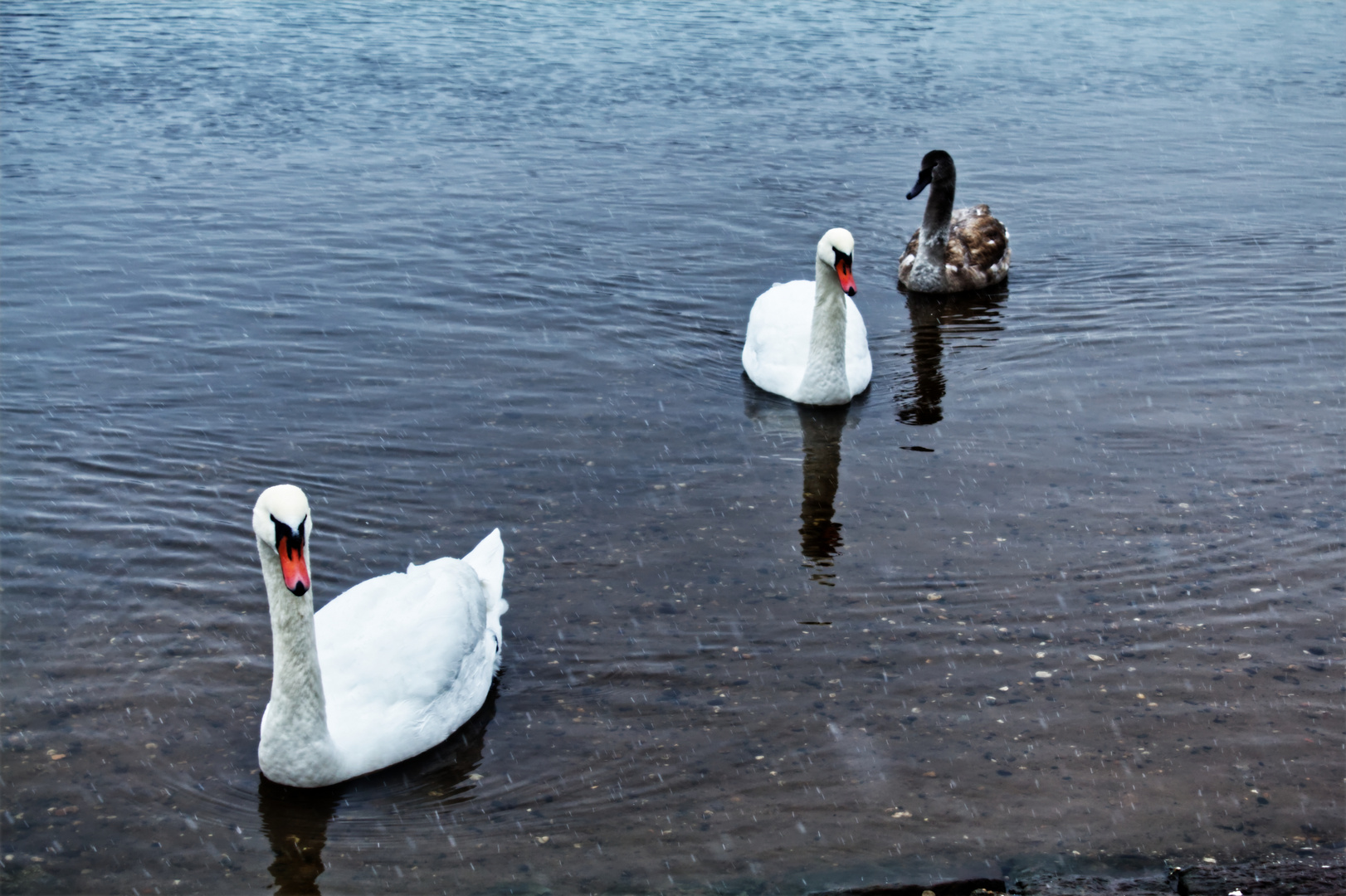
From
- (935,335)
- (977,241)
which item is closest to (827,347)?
(935,335)

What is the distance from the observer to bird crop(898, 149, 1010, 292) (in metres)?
13.7

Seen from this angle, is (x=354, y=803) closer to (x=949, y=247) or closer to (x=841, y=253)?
(x=841, y=253)

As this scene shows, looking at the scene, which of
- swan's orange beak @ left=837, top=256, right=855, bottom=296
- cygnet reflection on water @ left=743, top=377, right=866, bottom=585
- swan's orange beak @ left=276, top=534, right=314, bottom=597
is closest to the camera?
swan's orange beak @ left=276, top=534, right=314, bottom=597

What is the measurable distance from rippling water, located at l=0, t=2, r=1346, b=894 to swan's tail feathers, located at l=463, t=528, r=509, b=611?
0.29 meters

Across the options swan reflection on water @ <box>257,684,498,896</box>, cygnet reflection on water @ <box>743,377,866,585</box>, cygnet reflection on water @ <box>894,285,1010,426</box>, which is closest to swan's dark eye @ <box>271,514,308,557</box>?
swan reflection on water @ <box>257,684,498,896</box>

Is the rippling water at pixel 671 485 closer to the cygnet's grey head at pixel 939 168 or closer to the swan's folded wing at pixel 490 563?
the swan's folded wing at pixel 490 563

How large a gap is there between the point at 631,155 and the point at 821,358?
27.2 ft

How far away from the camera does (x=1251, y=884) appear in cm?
523

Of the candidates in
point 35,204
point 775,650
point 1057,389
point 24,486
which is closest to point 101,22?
point 35,204

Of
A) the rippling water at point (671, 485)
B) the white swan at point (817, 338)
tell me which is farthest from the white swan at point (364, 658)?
the white swan at point (817, 338)

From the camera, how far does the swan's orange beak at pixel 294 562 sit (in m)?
5.68

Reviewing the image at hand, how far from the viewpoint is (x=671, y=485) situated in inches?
374

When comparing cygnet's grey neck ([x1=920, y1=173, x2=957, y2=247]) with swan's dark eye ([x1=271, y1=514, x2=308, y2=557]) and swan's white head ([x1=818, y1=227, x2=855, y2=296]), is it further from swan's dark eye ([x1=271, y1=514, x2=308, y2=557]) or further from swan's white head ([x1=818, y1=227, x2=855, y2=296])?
swan's dark eye ([x1=271, y1=514, x2=308, y2=557])

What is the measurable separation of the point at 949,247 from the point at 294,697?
368 inches
